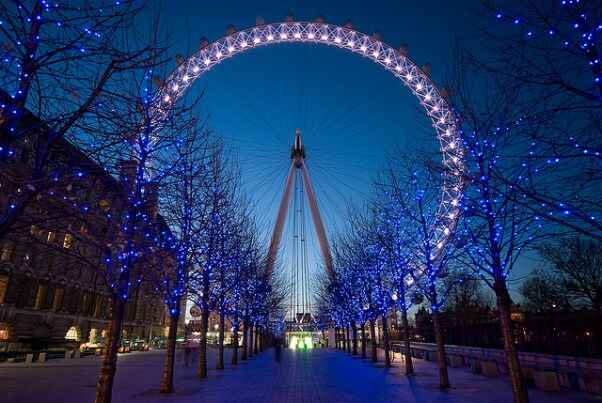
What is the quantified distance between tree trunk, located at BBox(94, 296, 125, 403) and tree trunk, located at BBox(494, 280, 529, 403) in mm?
9885

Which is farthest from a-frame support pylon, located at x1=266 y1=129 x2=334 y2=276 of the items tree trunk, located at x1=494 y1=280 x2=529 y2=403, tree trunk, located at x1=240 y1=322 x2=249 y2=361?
tree trunk, located at x1=494 y1=280 x2=529 y2=403

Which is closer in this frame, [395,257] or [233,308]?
[395,257]

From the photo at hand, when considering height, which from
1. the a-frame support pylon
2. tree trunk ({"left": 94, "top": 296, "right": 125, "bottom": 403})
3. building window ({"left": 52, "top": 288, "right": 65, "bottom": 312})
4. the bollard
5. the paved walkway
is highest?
the a-frame support pylon

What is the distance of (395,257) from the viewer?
22047mm

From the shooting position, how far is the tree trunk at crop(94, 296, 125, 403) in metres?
9.77

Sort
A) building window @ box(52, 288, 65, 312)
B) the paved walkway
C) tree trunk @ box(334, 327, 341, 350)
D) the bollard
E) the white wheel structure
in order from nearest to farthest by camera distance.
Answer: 1. the paved walkway
2. the bollard
3. the white wheel structure
4. building window @ box(52, 288, 65, 312)
5. tree trunk @ box(334, 327, 341, 350)

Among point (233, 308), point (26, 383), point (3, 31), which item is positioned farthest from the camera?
point (233, 308)

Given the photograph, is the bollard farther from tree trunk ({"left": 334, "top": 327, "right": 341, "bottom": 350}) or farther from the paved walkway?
tree trunk ({"left": 334, "top": 327, "right": 341, "bottom": 350})

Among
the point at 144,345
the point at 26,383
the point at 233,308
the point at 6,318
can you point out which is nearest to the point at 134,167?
the point at 26,383

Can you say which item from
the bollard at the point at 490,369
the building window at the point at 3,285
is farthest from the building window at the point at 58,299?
the bollard at the point at 490,369

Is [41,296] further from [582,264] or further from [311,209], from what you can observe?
[582,264]

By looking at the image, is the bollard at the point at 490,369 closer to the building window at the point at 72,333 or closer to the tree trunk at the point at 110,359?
the tree trunk at the point at 110,359

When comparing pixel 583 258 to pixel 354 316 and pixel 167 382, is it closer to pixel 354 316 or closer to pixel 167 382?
pixel 354 316

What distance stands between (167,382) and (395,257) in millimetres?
12847
